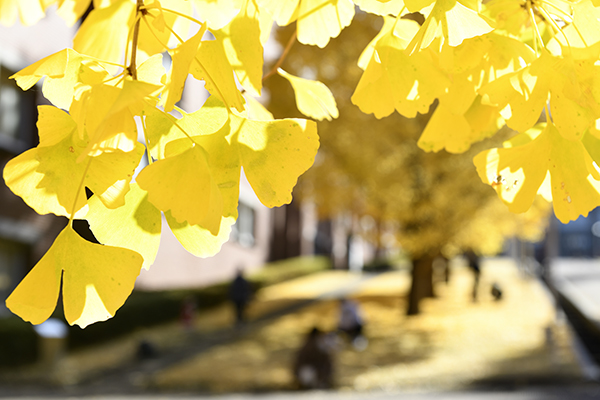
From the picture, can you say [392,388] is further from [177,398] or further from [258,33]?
[258,33]

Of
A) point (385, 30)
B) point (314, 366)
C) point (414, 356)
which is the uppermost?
point (385, 30)

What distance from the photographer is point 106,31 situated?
1.58 metres

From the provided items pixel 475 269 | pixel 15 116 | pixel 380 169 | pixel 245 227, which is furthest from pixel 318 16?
pixel 245 227

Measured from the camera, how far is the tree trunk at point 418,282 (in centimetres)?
1535

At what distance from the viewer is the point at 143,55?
1.50 metres

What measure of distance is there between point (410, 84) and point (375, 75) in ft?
0.29

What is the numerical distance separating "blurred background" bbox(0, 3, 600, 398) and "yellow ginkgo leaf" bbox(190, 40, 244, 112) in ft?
27.6

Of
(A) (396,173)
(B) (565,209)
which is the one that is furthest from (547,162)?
(A) (396,173)

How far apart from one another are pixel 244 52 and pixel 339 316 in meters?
12.3

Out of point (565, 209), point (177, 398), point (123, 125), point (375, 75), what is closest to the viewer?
point (123, 125)

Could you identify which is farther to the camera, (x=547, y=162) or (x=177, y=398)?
(x=177, y=398)

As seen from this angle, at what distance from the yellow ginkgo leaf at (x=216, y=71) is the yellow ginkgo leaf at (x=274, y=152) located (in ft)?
0.17

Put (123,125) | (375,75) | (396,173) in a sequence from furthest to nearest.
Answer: (396,173)
(375,75)
(123,125)

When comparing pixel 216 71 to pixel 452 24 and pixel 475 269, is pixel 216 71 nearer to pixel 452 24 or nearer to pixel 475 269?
pixel 452 24
